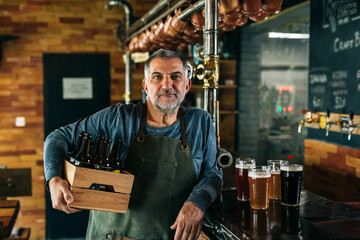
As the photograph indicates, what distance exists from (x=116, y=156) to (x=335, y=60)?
2489 millimetres

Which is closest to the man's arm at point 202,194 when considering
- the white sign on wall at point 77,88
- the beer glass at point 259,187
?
the beer glass at point 259,187

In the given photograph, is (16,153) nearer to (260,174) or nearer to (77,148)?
(77,148)

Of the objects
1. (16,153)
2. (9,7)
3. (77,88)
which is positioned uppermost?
(9,7)

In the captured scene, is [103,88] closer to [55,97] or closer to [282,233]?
[55,97]

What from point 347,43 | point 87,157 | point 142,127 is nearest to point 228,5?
point 142,127

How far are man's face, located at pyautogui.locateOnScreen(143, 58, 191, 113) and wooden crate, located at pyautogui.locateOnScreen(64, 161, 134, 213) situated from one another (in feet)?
1.45

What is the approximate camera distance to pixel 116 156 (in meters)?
2.13

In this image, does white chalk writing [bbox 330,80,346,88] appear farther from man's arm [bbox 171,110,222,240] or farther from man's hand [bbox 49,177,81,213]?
man's hand [bbox 49,177,81,213]

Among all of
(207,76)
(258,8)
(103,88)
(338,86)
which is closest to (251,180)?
(207,76)

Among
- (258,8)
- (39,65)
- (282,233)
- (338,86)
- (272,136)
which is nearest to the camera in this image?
(282,233)

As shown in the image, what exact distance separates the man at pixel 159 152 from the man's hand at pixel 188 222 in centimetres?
21

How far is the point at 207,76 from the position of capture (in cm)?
Result: 215

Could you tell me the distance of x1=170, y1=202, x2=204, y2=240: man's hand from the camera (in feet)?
5.64

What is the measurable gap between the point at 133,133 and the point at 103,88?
3554mm
